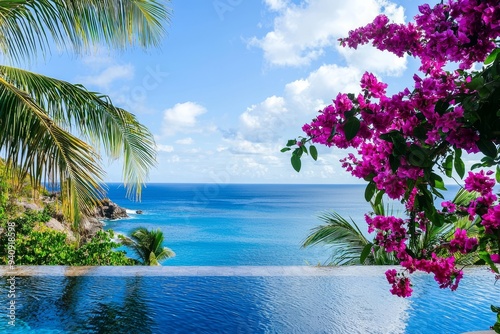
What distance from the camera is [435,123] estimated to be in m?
1.29

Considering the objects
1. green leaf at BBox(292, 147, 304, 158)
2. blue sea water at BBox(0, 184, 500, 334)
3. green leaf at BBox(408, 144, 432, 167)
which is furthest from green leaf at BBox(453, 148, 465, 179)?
blue sea water at BBox(0, 184, 500, 334)

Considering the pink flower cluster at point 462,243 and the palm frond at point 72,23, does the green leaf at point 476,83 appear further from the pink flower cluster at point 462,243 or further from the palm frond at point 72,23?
the palm frond at point 72,23

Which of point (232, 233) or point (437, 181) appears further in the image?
point (232, 233)

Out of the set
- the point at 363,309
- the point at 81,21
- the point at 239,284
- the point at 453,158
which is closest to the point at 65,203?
the point at 81,21

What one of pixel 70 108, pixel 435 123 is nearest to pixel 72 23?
pixel 70 108

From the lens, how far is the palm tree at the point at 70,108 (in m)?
3.29

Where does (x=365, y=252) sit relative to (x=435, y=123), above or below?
below

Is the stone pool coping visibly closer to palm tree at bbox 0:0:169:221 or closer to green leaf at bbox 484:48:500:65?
palm tree at bbox 0:0:169:221

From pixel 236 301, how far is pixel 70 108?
3.18 metres

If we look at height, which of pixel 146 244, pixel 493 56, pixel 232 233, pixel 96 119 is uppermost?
pixel 96 119

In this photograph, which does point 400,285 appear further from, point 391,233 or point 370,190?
point 370,190

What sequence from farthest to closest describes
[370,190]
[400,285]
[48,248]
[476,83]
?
1. [48,248]
2. [400,285]
3. [370,190]
4. [476,83]

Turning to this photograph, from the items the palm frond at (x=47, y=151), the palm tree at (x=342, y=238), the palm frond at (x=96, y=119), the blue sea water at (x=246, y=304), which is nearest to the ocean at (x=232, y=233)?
the palm tree at (x=342, y=238)

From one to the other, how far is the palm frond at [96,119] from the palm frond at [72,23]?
1.52 feet
